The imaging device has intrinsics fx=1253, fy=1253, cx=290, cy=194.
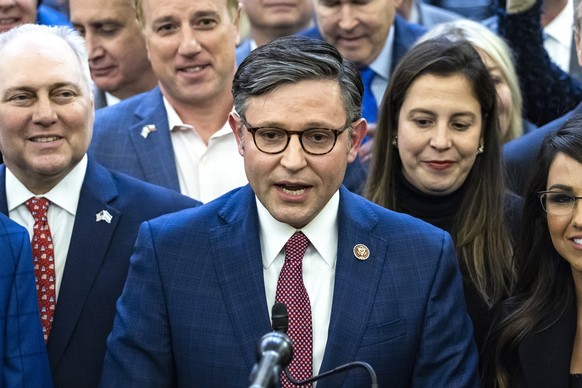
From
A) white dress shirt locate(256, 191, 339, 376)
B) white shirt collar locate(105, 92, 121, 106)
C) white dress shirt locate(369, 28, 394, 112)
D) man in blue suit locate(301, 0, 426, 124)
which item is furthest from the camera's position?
white shirt collar locate(105, 92, 121, 106)

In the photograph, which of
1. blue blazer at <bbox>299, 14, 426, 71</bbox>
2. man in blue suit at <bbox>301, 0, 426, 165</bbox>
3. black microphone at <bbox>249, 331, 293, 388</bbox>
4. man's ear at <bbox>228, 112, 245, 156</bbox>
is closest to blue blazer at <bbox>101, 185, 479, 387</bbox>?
man's ear at <bbox>228, 112, 245, 156</bbox>

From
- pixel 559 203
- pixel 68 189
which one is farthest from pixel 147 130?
pixel 559 203

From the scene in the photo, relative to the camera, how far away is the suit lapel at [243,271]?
444cm

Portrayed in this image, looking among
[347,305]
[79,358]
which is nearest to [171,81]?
[79,358]

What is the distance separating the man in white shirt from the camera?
A: 5.95 meters

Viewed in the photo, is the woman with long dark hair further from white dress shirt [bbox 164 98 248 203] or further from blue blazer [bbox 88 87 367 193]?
white dress shirt [bbox 164 98 248 203]

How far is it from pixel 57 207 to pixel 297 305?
1299 mm

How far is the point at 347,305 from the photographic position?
14.6ft

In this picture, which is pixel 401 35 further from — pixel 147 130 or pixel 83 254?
pixel 83 254

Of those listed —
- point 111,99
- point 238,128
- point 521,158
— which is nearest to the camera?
point 238,128

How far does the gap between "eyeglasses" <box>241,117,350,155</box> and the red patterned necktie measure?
0.35 metres

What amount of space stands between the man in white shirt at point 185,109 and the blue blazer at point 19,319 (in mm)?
1231

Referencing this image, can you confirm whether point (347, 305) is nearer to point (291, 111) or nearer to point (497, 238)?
point (291, 111)

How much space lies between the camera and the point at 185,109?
6.19 metres
